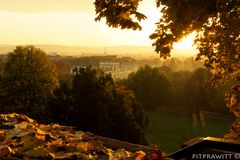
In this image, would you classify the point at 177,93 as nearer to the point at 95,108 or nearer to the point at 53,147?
the point at 95,108

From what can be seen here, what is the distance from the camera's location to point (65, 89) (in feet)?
134

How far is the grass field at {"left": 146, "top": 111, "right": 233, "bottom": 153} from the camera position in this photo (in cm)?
6289

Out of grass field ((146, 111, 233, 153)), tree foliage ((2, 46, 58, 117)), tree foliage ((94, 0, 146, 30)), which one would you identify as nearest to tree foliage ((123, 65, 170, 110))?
grass field ((146, 111, 233, 153))

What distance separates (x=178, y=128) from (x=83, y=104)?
3767cm

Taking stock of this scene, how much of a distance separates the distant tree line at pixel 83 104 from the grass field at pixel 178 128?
17245 millimetres

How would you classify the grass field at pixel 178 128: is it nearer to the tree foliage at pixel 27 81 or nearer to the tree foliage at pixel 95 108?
the tree foliage at pixel 95 108

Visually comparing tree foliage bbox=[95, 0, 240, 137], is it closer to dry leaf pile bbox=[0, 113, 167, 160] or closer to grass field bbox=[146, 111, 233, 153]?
dry leaf pile bbox=[0, 113, 167, 160]

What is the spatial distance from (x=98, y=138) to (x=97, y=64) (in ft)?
579

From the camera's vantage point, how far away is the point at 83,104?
1532 inches

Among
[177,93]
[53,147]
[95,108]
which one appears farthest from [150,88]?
[53,147]

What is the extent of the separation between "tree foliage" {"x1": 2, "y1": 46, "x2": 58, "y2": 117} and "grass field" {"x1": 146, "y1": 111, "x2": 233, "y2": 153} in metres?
19.2

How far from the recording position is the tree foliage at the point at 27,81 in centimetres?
4622

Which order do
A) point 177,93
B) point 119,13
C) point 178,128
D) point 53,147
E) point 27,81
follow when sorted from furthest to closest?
point 177,93, point 178,128, point 27,81, point 119,13, point 53,147

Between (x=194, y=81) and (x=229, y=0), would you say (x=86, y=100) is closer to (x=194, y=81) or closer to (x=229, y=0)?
(x=229, y=0)
